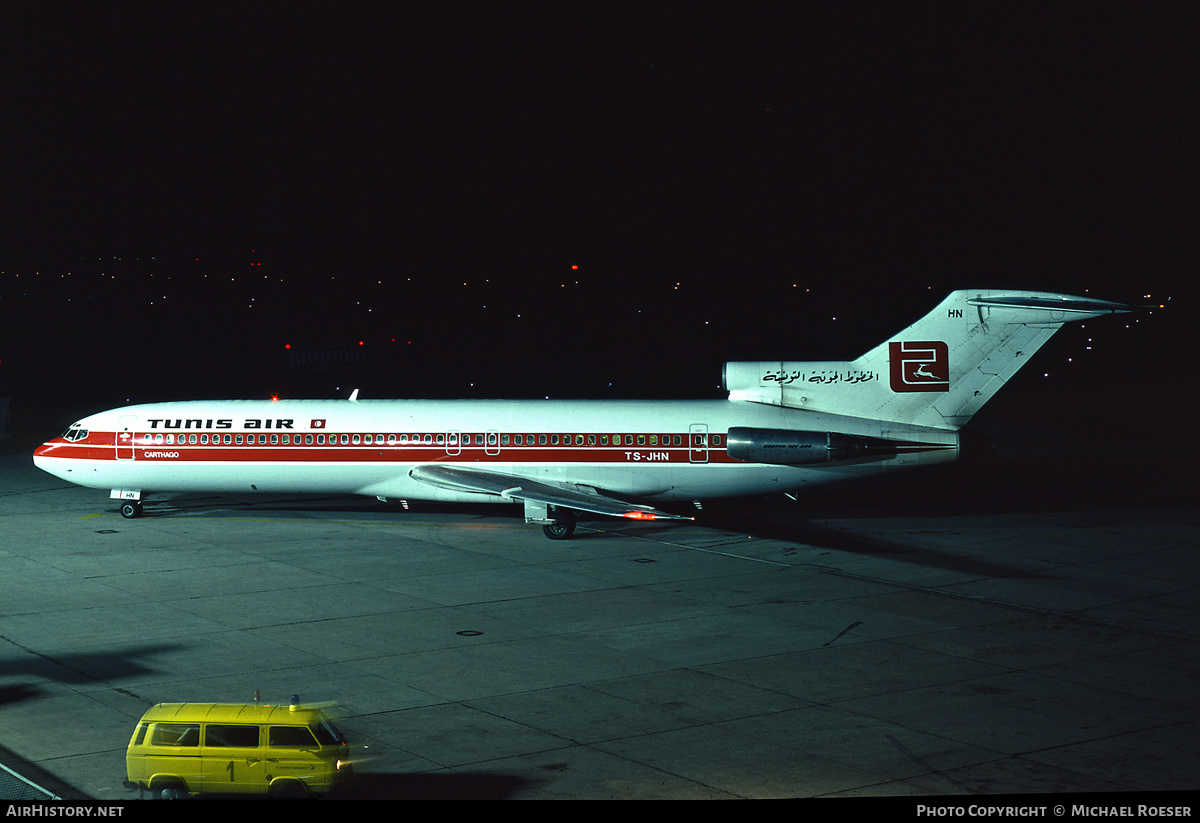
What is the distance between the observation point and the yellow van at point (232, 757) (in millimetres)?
12141

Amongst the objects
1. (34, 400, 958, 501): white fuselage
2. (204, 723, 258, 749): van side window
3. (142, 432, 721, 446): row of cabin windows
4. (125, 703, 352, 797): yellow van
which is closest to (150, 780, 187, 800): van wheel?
(125, 703, 352, 797): yellow van

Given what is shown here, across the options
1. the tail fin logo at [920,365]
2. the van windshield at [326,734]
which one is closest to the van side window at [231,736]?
the van windshield at [326,734]

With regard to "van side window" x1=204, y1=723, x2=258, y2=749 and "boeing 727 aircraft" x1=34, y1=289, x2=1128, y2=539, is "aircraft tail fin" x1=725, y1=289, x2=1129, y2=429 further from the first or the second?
"van side window" x1=204, y1=723, x2=258, y2=749

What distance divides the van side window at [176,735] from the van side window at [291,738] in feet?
2.67

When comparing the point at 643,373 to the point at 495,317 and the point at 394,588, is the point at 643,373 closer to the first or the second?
the point at 495,317

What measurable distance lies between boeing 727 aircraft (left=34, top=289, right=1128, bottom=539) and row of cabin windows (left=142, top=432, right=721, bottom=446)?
4 cm

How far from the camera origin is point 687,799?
1284 centimetres

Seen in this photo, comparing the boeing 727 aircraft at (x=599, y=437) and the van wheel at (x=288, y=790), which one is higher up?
the boeing 727 aircraft at (x=599, y=437)

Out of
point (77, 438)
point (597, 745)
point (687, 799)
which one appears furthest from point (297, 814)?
point (77, 438)

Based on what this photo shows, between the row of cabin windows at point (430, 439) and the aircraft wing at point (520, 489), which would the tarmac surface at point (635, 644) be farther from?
the row of cabin windows at point (430, 439)

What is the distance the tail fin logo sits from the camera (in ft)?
98.2

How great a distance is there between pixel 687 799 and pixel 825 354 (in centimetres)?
7918

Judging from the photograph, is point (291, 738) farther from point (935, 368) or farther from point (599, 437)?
point (935, 368)

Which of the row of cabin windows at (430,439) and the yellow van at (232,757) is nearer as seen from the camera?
the yellow van at (232,757)
